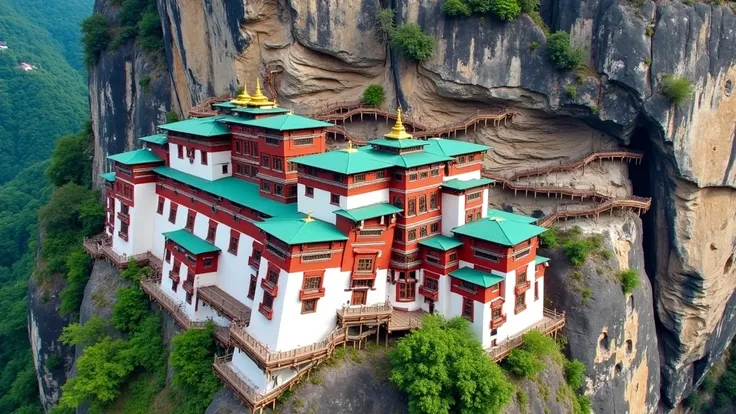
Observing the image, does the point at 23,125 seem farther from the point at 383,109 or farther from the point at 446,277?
the point at 446,277

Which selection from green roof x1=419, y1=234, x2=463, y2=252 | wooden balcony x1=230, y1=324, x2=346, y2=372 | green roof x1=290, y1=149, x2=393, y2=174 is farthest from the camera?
green roof x1=419, y1=234, x2=463, y2=252

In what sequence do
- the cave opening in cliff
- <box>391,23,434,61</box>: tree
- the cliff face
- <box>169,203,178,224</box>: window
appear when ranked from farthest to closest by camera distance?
the cave opening in cliff → <box>391,23,434,61</box>: tree → <box>169,203,178,224</box>: window → the cliff face

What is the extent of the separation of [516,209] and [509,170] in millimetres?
3866

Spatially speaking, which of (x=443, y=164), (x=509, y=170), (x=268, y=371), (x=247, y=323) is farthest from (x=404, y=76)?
(x=268, y=371)

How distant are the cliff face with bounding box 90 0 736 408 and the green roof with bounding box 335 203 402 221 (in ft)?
47.7

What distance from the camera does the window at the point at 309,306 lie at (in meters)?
26.2

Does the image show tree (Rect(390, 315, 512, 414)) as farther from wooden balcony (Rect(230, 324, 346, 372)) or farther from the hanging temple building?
wooden balcony (Rect(230, 324, 346, 372))

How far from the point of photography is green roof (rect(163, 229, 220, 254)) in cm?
3269

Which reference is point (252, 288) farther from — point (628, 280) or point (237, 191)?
point (628, 280)

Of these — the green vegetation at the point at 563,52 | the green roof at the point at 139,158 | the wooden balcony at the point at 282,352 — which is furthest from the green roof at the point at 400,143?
the green roof at the point at 139,158

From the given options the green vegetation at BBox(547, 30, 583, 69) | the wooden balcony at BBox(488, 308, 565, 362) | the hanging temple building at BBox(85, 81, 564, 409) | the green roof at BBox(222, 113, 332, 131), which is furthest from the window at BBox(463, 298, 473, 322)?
the green vegetation at BBox(547, 30, 583, 69)

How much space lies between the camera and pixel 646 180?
42.3m

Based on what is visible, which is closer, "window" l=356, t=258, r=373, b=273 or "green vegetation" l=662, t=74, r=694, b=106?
"window" l=356, t=258, r=373, b=273

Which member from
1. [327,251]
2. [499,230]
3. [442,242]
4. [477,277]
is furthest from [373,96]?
[477,277]
